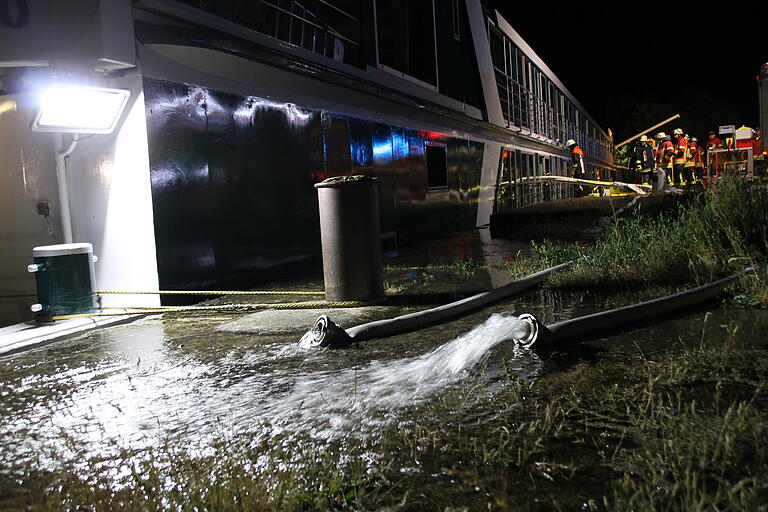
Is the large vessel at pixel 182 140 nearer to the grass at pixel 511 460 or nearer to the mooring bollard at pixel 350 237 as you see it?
the mooring bollard at pixel 350 237

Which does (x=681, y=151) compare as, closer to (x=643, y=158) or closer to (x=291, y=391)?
(x=643, y=158)

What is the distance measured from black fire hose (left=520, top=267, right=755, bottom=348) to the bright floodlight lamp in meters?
4.42

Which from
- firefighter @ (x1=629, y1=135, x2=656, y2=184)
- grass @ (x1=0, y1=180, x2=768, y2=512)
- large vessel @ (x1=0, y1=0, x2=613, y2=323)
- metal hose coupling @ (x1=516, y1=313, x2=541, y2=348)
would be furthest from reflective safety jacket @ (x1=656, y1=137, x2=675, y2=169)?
grass @ (x1=0, y1=180, x2=768, y2=512)

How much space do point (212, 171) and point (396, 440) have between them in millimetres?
5257

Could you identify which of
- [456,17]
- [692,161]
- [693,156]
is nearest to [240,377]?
[456,17]

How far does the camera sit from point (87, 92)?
5.99 meters

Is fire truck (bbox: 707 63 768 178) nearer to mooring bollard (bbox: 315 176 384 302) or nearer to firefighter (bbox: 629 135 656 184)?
firefighter (bbox: 629 135 656 184)

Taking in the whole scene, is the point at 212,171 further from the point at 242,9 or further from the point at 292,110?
the point at 242,9

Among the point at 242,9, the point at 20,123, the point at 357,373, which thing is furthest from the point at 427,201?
the point at 357,373

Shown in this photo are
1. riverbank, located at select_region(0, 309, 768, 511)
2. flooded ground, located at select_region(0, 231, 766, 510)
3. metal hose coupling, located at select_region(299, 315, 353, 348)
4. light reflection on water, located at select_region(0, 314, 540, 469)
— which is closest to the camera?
riverbank, located at select_region(0, 309, 768, 511)

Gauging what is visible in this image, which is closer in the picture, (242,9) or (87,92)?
(87,92)

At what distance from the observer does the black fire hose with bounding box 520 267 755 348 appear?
420 cm

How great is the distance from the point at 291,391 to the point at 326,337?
1029 mm

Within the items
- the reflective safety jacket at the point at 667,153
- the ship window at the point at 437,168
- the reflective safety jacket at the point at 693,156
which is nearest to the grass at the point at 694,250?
the ship window at the point at 437,168
